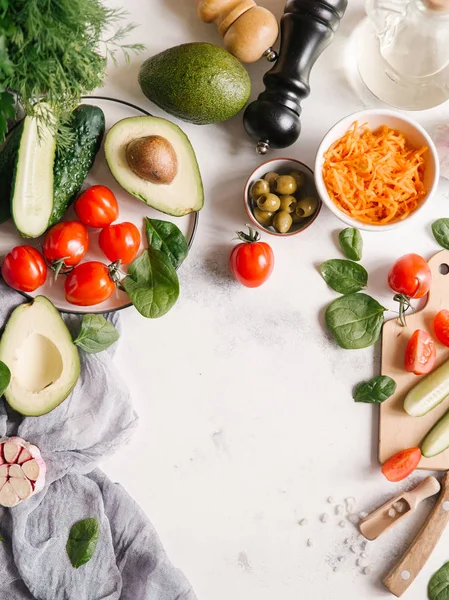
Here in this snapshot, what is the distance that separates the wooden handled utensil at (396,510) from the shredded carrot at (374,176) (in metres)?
0.64

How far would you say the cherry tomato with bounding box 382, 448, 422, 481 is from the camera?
163cm

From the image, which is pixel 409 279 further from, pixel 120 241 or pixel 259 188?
pixel 120 241

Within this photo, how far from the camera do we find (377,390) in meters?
1.65

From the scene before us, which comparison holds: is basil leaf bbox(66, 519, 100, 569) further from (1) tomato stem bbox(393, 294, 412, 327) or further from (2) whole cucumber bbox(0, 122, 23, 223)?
(1) tomato stem bbox(393, 294, 412, 327)

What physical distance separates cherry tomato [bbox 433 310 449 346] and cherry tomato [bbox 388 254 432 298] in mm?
69

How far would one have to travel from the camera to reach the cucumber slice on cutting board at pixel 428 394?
1638 mm

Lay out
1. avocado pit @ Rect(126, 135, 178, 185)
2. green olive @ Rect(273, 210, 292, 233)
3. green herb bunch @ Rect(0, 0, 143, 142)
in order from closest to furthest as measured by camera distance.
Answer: green herb bunch @ Rect(0, 0, 143, 142), avocado pit @ Rect(126, 135, 178, 185), green olive @ Rect(273, 210, 292, 233)

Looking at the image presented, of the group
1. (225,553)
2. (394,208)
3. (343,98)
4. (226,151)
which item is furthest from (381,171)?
(225,553)

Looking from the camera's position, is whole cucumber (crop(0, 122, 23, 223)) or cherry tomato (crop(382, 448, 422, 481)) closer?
whole cucumber (crop(0, 122, 23, 223))

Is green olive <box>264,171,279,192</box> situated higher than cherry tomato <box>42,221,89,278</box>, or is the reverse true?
green olive <box>264,171,279,192</box>

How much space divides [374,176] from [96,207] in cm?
62

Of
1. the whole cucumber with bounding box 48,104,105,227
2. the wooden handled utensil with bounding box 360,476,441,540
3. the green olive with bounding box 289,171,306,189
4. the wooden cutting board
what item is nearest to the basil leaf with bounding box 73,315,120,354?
the whole cucumber with bounding box 48,104,105,227

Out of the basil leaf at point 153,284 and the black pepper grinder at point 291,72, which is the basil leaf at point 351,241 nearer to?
the black pepper grinder at point 291,72

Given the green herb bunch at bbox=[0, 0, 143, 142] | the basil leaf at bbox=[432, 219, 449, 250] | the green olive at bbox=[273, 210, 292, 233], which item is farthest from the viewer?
the basil leaf at bbox=[432, 219, 449, 250]
